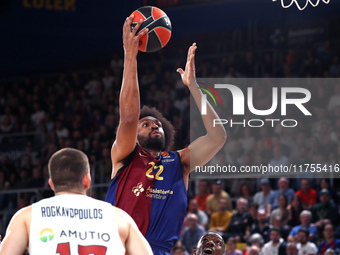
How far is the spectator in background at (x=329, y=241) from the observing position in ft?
32.5

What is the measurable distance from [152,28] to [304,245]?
220 inches

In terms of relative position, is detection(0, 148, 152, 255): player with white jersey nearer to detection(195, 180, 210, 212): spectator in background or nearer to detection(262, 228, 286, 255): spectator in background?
detection(262, 228, 286, 255): spectator in background

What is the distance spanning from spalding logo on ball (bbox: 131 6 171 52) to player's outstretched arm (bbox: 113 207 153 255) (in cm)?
210

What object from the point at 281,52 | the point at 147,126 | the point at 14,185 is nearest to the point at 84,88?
the point at 14,185

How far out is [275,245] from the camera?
10086 mm

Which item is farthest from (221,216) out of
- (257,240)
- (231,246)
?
(257,240)

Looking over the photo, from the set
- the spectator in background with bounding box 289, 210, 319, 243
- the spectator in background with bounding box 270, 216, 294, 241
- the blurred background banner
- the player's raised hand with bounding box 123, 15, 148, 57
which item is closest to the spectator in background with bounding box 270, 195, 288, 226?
the spectator in background with bounding box 270, 216, 294, 241

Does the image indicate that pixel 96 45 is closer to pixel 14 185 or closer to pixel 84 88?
pixel 84 88

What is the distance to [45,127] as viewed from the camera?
1644cm

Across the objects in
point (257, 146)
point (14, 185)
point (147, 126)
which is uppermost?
point (147, 126)

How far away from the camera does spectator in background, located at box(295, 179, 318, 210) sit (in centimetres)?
1093

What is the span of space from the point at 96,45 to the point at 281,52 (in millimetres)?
5908

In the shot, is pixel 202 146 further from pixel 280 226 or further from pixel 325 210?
pixel 325 210

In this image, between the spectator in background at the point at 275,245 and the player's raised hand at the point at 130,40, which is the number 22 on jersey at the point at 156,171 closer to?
the player's raised hand at the point at 130,40
